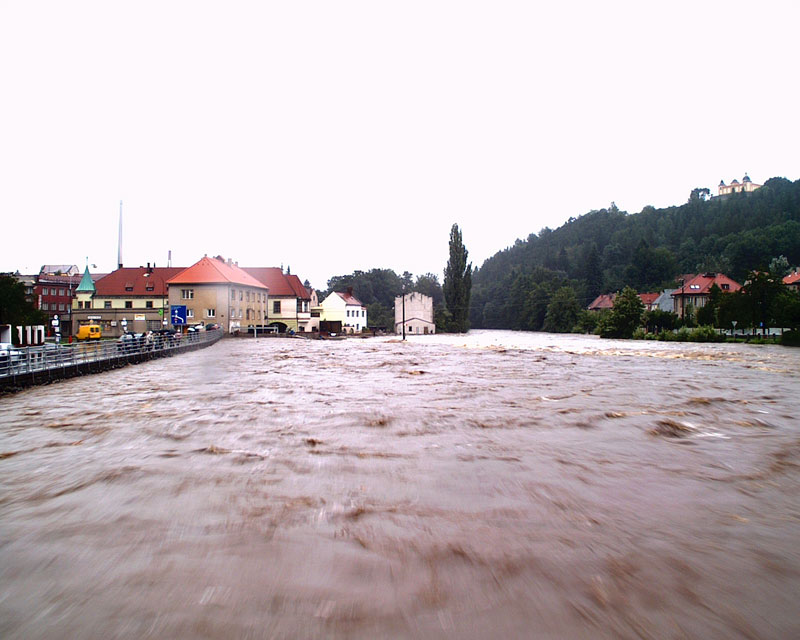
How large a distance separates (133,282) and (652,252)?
107148 mm

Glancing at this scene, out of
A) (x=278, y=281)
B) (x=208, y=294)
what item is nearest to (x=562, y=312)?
(x=278, y=281)

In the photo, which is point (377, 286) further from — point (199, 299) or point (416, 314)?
point (199, 299)

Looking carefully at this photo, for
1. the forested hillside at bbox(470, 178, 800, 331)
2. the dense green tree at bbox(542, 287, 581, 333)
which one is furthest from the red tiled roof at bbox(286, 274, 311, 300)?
the forested hillside at bbox(470, 178, 800, 331)

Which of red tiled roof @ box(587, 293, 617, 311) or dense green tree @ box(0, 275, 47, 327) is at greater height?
red tiled roof @ box(587, 293, 617, 311)

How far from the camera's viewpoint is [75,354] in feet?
73.4

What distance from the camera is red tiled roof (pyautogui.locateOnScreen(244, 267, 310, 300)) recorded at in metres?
80.9

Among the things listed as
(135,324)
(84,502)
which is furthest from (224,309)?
(84,502)

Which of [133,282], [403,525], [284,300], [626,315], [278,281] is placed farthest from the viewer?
[278,281]

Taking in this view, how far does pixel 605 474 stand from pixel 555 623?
13.1 feet

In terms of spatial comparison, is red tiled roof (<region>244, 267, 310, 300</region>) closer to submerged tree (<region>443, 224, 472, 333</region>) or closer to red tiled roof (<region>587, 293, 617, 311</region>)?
submerged tree (<region>443, 224, 472, 333</region>)

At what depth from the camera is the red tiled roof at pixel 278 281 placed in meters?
80.9

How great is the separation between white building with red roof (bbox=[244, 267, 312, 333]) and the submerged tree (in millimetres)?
25769

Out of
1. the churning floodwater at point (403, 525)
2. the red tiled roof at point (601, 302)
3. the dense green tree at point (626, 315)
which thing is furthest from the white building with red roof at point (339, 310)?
the churning floodwater at point (403, 525)

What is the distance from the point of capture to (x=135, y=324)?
73.8 metres
